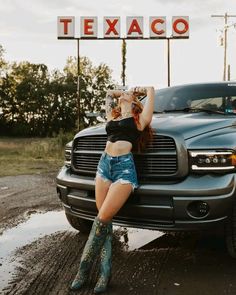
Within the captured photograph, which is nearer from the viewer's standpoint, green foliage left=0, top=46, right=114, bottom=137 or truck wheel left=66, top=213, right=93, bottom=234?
truck wheel left=66, top=213, right=93, bottom=234

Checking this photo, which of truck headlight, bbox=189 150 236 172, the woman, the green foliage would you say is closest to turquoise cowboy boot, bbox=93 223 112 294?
the woman

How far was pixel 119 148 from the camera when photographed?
3.93 metres

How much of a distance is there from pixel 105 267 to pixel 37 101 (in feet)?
198

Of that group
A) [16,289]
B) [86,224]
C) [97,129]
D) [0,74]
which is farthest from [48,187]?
[0,74]

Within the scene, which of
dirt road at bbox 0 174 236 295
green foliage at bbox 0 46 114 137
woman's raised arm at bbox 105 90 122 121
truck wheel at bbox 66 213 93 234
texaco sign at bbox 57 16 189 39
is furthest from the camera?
green foliage at bbox 0 46 114 137

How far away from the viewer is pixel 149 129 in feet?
13.5

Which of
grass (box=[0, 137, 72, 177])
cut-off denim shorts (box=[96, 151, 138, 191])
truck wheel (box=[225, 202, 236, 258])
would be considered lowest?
grass (box=[0, 137, 72, 177])

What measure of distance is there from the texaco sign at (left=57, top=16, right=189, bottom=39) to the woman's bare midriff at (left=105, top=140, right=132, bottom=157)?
20015mm

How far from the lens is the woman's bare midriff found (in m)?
3.92

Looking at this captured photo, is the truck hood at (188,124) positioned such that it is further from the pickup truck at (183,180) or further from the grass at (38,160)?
the grass at (38,160)

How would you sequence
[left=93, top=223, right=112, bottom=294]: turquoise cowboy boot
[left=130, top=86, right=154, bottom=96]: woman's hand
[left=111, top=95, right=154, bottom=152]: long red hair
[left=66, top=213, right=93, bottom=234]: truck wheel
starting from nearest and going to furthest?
[left=93, top=223, right=112, bottom=294]: turquoise cowboy boot
[left=111, top=95, right=154, bottom=152]: long red hair
[left=130, top=86, right=154, bottom=96]: woman's hand
[left=66, top=213, right=93, bottom=234]: truck wheel

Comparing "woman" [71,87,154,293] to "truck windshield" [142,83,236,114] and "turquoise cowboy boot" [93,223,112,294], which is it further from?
"truck windshield" [142,83,236,114]

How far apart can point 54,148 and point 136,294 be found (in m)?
16.4

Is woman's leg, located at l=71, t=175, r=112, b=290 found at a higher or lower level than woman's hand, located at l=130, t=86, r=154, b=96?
lower
